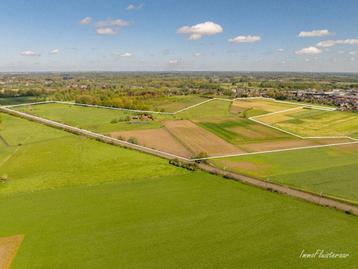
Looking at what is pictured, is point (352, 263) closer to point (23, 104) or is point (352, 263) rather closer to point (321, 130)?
point (321, 130)

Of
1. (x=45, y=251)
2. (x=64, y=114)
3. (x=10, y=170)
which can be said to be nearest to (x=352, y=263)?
(x=45, y=251)

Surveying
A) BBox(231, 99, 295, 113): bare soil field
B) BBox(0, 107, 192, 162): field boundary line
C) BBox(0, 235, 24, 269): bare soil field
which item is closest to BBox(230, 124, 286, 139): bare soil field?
BBox(0, 107, 192, 162): field boundary line

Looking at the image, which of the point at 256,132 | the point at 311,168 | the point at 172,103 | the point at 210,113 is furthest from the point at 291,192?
the point at 172,103

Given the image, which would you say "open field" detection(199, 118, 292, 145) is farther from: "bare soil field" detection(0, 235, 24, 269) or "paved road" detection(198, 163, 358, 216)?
"bare soil field" detection(0, 235, 24, 269)

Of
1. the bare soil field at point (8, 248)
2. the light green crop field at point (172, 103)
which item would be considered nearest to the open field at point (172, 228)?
the bare soil field at point (8, 248)

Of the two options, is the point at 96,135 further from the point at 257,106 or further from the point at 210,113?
the point at 257,106
